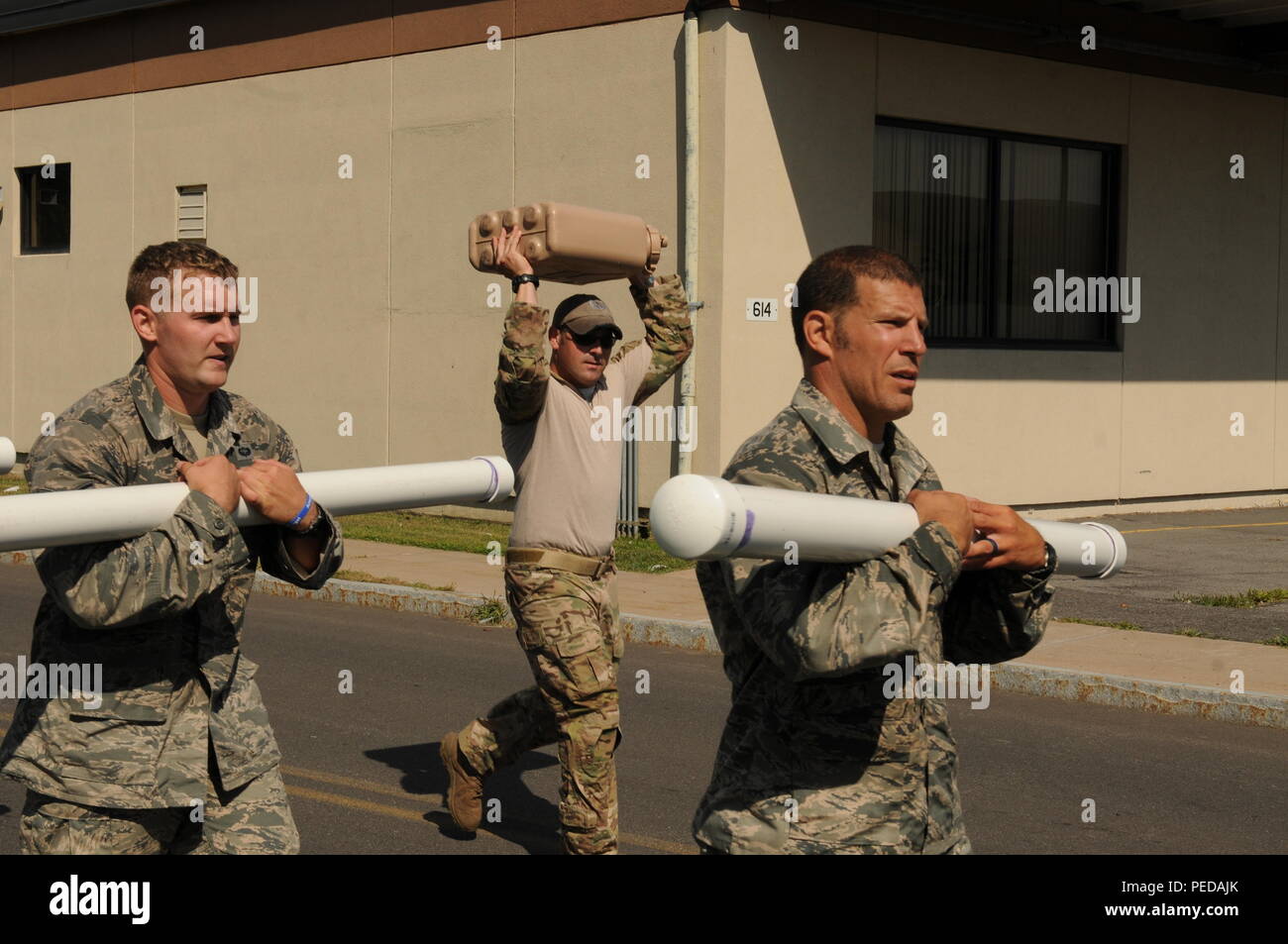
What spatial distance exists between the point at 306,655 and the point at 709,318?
5697 mm

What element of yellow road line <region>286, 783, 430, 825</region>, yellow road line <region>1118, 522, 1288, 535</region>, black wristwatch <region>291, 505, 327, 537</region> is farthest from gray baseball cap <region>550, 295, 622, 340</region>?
yellow road line <region>1118, 522, 1288, 535</region>

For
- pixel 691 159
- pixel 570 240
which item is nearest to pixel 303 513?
pixel 570 240

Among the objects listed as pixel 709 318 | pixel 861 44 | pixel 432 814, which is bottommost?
pixel 432 814

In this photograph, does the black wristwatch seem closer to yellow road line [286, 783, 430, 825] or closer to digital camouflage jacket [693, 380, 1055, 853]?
digital camouflage jacket [693, 380, 1055, 853]

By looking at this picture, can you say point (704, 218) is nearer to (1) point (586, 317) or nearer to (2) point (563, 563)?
(1) point (586, 317)

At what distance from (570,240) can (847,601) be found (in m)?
3.50

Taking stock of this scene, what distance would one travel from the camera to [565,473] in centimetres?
606

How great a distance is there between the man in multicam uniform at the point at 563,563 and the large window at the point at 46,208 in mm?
17232

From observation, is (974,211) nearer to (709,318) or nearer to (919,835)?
(709,318)

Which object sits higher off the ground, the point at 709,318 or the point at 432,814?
the point at 709,318

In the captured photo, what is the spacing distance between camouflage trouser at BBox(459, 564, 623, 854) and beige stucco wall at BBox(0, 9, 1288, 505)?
8788 millimetres

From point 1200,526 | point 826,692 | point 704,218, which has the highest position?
point 704,218

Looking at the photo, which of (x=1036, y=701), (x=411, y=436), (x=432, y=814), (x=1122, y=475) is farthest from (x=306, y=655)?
(x=1122, y=475)

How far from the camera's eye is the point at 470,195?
664 inches
